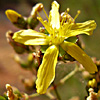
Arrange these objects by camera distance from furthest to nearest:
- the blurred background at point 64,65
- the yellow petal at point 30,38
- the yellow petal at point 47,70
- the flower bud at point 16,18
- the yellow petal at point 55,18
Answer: the blurred background at point 64,65 → the flower bud at point 16,18 → the yellow petal at point 55,18 → the yellow petal at point 30,38 → the yellow petal at point 47,70

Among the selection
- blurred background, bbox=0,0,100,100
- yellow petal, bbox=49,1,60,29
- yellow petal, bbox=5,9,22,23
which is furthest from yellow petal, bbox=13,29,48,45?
blurred background, bbox=0,0,100,100

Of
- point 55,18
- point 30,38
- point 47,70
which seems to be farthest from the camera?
point 55,18

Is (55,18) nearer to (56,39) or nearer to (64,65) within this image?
(56,39)

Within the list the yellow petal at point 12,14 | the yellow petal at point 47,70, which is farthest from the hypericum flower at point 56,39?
the yellow petal at point 12,14

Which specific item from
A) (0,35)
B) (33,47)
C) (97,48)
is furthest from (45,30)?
(0,35)

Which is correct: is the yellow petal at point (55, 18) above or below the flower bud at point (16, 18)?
below

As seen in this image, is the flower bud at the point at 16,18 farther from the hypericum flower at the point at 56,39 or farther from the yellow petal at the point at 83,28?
the yellow petal at the point at 83,28

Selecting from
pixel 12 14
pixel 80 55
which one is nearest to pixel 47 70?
pixel 80 55
